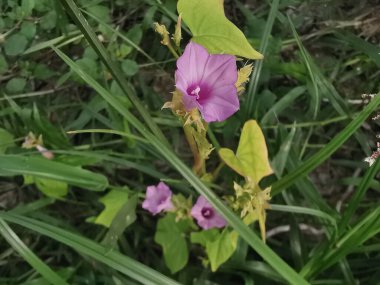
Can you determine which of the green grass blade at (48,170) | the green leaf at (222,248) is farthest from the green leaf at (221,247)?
the green grass blade at (48,170)

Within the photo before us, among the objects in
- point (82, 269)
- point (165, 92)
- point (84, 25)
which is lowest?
point (82, 269)

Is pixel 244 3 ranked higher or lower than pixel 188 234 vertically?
higher

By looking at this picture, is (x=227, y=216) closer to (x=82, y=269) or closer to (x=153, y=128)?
(x=153, y=128)

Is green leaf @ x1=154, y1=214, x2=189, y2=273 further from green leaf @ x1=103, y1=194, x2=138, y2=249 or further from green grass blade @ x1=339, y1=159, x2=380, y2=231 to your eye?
green grass blade @ x1=339, y1=159, x2=380, y2=231

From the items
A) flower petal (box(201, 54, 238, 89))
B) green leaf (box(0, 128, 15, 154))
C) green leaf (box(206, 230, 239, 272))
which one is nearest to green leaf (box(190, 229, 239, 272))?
green leaf (box(206, 230, 239, 272))

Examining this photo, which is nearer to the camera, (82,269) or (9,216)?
(9,216)

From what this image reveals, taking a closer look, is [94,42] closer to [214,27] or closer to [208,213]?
[214,27]

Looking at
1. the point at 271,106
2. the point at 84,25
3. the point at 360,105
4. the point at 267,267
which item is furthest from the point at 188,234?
the point at 84,25

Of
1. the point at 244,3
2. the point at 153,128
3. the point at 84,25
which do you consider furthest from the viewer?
the point at 244,3

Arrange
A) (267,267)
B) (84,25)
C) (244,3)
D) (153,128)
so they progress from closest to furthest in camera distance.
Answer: (84,25) < (153,128) < (267,267) < (244,3)
